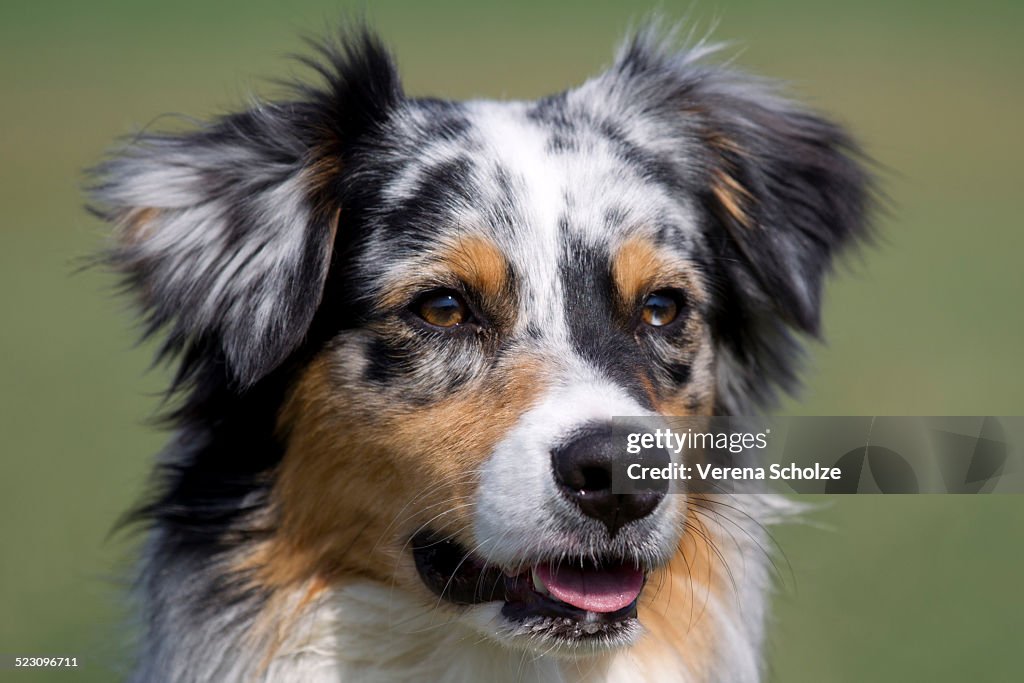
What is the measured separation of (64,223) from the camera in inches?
643

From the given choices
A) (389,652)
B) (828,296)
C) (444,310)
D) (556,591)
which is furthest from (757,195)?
(828,296)

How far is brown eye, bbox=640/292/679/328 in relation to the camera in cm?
422

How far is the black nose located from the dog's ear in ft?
3.65

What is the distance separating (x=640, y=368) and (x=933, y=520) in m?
4.42

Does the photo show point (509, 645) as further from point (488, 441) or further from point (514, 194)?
point (514, 194)

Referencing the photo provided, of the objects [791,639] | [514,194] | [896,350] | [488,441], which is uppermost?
[514,194]

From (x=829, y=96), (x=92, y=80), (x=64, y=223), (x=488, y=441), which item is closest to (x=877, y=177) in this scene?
(x=488, y=441)

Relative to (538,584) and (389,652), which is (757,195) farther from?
(389,652)

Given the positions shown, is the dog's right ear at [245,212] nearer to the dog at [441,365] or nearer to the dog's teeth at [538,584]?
the dog at [441,365]

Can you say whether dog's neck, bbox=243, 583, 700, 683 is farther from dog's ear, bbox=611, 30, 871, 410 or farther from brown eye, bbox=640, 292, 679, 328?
dog's ear, bbox=611, 30, 871, 410

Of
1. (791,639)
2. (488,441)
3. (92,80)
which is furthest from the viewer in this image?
(92,80)

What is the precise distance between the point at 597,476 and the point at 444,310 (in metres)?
0.84

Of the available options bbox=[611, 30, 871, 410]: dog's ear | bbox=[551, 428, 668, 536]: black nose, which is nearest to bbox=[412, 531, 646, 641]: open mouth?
bbox=[551, 428, 668, 536]: black nose

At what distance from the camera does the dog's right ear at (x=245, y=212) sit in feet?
13.8
